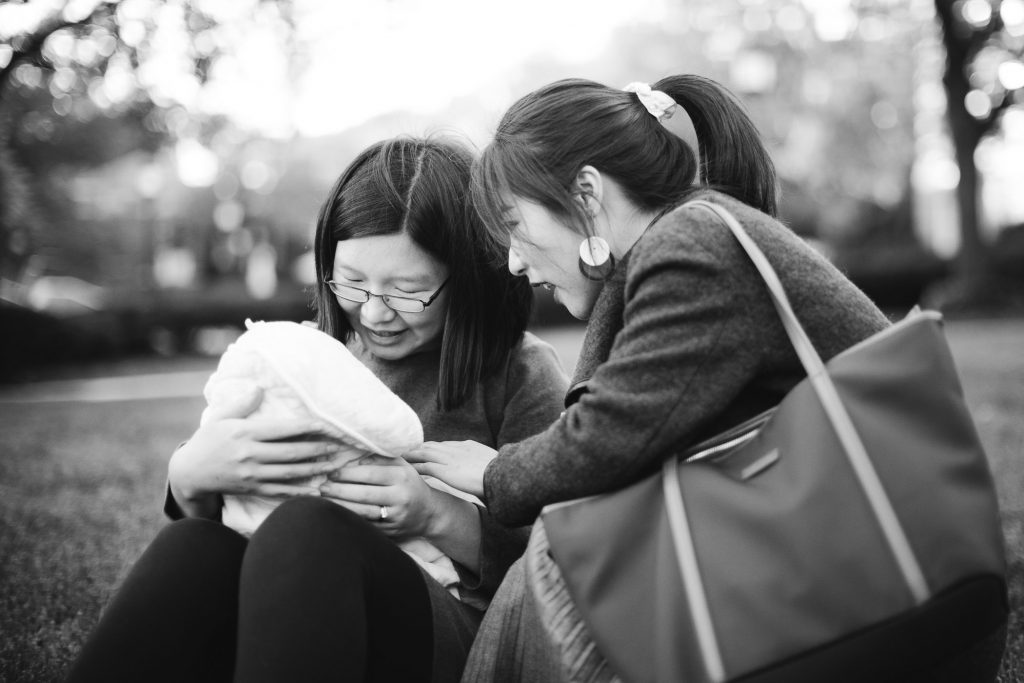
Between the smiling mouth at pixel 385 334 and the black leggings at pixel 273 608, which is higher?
the smiling mouth at pixel 385 334

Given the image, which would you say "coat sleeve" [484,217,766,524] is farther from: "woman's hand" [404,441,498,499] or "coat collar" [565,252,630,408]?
"woman's hand" [404,441,498,499]

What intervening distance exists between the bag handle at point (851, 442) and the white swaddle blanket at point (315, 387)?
0.74 m

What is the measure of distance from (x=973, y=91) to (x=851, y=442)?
51.6ft

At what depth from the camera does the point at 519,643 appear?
1597 mm

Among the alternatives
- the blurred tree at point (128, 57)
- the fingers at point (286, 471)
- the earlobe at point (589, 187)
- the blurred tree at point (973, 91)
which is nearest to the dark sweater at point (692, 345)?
the earlobe at point (589, 187)

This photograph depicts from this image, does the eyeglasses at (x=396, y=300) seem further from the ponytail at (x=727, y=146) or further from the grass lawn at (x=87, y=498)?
the grass lawn at (x=87, y=498)

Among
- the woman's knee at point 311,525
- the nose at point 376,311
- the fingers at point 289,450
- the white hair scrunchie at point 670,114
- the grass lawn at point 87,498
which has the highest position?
the white hair scrunchie at point 670,114

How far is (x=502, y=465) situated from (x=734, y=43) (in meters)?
17.3

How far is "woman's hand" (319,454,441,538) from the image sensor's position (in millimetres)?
1795

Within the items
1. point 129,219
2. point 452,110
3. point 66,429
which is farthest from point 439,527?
point 129,219

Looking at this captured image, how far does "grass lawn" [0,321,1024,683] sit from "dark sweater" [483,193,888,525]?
117cm

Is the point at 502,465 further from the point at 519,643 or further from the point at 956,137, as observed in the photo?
the point at 956,137

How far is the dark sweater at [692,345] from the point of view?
1.47 meters

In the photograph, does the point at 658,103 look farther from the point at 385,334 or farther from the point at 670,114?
the point at 385,334
